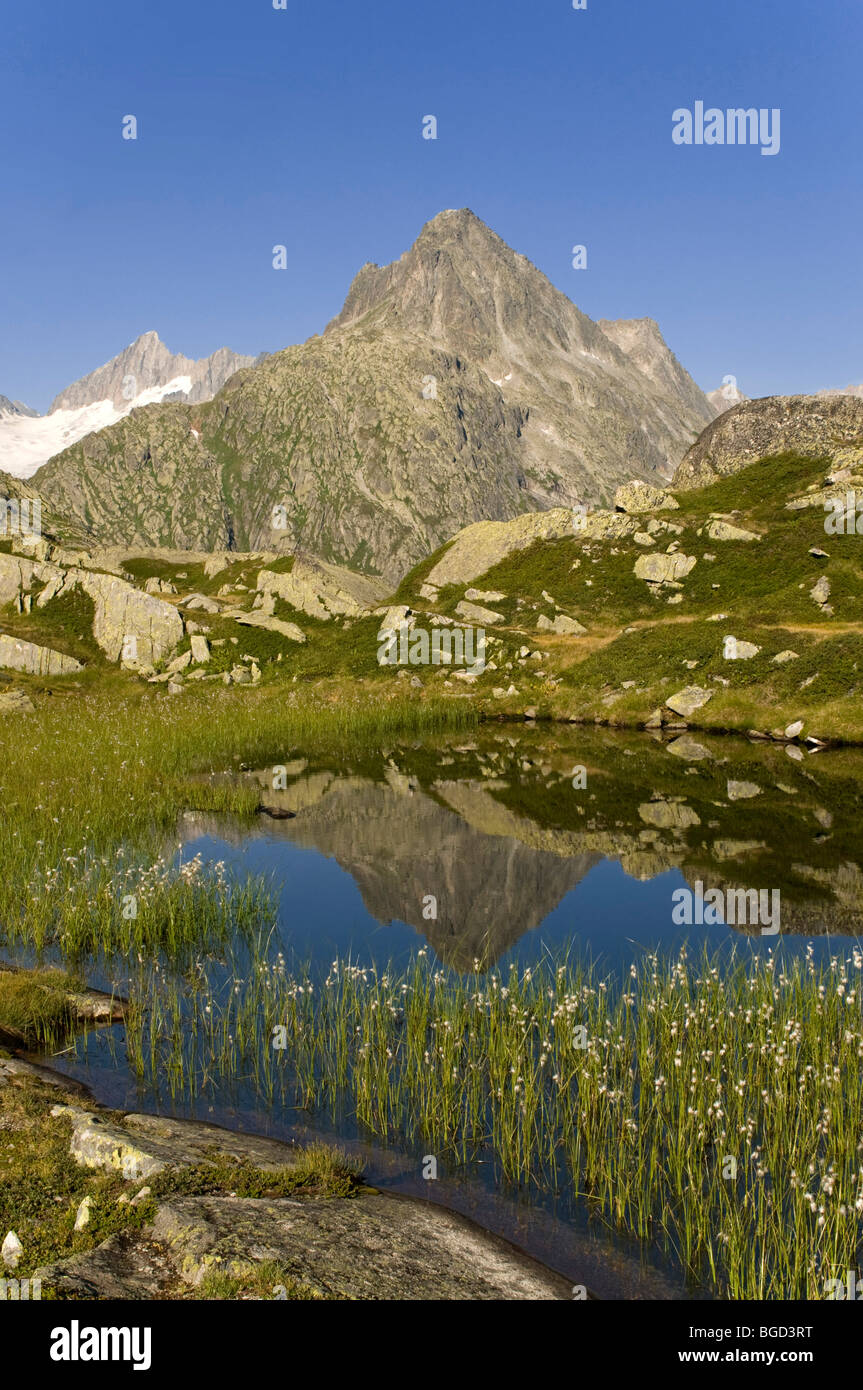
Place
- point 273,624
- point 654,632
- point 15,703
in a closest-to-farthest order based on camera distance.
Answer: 1. point 15,703
2. point 654,632
3. point 273,624

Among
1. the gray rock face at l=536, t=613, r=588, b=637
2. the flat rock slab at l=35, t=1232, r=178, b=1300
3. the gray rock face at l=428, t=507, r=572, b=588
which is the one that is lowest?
the flat rock slab at l=35, t=1232, r=178, b=1300

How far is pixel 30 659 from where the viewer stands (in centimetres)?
6369

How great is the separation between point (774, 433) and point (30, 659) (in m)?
76.3

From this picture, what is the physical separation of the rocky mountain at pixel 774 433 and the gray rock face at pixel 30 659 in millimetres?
68684

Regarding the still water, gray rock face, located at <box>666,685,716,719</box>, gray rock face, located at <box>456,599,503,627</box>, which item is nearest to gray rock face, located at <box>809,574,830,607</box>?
gray rock face, located at <box>666,685,716,719</box>

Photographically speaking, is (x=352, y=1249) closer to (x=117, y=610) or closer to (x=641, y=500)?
(x=117, y=610)

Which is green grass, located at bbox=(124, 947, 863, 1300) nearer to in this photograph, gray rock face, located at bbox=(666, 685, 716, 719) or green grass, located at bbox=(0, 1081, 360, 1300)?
green grass, located at bbox=(0, 1081, 360, 1300)

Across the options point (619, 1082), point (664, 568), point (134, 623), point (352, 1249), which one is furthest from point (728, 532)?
point (352, 1249)

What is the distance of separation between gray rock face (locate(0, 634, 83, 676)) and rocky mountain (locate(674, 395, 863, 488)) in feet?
225

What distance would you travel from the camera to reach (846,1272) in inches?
310

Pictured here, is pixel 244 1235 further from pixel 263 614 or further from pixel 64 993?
pixel 263 614

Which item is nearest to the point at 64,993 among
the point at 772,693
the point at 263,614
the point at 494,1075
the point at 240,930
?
the point at 240,930

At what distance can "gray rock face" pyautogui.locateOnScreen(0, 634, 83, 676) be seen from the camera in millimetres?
63219

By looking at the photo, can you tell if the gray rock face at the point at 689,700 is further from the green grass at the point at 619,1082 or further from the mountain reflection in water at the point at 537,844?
the green grass at the point at 619,1082
